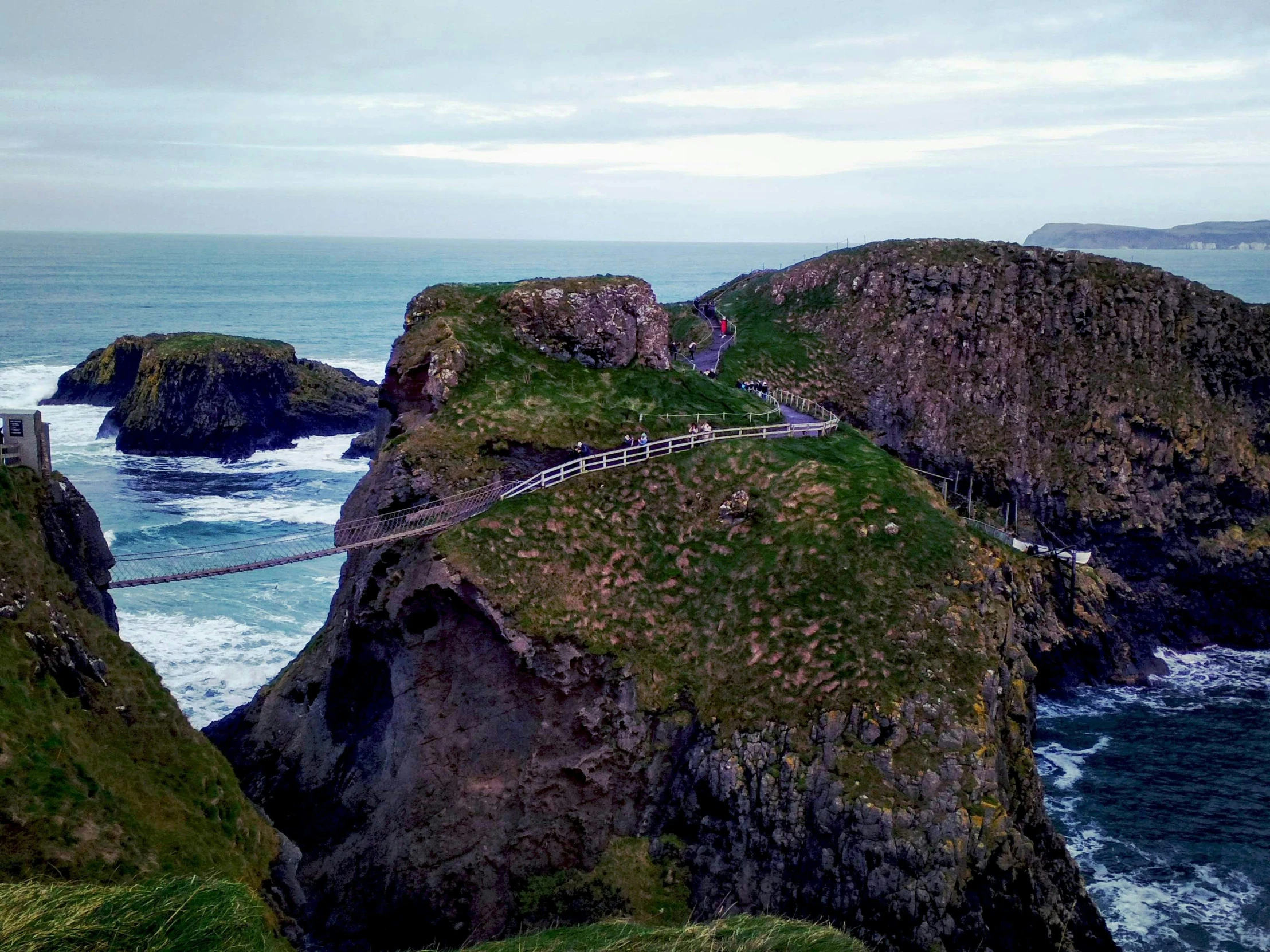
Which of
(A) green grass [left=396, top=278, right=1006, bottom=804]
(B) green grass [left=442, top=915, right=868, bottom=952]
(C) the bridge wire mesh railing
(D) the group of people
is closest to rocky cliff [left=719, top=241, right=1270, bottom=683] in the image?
(C) the bridge wire mesh railing

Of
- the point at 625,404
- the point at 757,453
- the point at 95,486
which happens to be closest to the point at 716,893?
the point at 757,453

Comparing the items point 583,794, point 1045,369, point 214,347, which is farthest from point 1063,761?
point 214,347

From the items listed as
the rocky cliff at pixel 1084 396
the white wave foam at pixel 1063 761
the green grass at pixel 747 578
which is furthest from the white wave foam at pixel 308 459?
the white wave foam at pixel 1063 761

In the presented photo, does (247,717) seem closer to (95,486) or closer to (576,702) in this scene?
(576,702)

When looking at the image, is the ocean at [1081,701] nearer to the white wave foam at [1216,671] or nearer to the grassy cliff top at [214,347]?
the white wave foam at [1216,671]

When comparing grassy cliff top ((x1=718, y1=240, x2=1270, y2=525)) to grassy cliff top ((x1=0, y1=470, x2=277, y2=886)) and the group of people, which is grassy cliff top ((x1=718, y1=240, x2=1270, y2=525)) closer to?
the group of people
